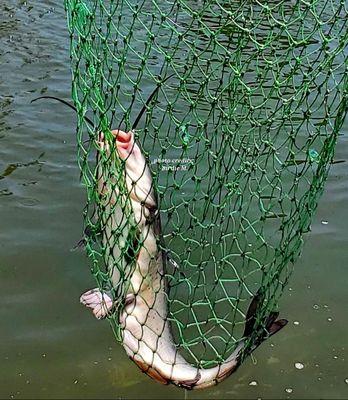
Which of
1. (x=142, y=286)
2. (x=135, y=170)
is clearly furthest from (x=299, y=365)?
(x=135, y=170)

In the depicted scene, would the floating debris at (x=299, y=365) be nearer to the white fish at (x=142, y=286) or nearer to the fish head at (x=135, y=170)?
the white fish at (x=142, y=286)

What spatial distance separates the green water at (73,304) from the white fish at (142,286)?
658mm

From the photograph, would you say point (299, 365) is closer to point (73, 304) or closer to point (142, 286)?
→ point (142, 286)

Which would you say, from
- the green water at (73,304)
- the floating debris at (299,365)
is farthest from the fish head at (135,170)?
the floating debris at (299,365)

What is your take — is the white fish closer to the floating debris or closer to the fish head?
the fish head

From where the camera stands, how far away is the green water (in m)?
4.34

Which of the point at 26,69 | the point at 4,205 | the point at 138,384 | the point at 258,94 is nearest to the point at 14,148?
the point at 4,205

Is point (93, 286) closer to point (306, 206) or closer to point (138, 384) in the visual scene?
point (138, 384)

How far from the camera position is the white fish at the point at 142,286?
3.67 meters

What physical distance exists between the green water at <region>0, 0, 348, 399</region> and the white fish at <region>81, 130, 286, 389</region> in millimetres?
658

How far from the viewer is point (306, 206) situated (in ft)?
12.0

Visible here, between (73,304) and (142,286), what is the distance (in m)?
1.18

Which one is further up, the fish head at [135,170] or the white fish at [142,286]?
the fish head at [135,170]

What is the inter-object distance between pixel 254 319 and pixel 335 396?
1163 mm
